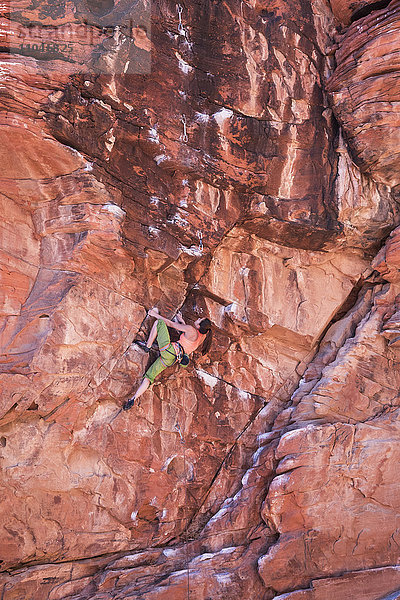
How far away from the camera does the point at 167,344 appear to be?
25.2 feet

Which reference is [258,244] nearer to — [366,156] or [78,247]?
[366,156]

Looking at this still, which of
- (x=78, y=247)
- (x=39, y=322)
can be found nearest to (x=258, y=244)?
(x=78, y=247)

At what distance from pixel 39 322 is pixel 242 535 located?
161 inches

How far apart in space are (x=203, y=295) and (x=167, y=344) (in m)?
1.08

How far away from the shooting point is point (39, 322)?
23.1 ft

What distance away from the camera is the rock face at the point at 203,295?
6.94m

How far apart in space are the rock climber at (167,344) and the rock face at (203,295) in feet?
0.62

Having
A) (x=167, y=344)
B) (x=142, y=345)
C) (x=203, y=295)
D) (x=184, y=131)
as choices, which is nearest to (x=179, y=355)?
(x=167, y=344)

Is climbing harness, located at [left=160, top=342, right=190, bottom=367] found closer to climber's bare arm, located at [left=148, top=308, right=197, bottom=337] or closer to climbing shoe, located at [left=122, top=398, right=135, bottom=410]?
climber's bare arm, located at [left=148, top=308, right=197, bottom=337]

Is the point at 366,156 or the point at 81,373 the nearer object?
the point at 81,373

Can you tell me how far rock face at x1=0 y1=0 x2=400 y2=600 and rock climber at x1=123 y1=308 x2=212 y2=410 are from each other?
19cm

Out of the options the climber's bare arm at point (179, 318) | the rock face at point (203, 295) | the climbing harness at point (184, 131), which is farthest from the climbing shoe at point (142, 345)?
the climbing harness at point (184, 131)

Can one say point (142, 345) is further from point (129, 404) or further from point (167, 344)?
point (129, 404)

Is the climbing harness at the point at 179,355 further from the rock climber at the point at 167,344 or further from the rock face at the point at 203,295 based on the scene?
the rock face at the point at 203,295
